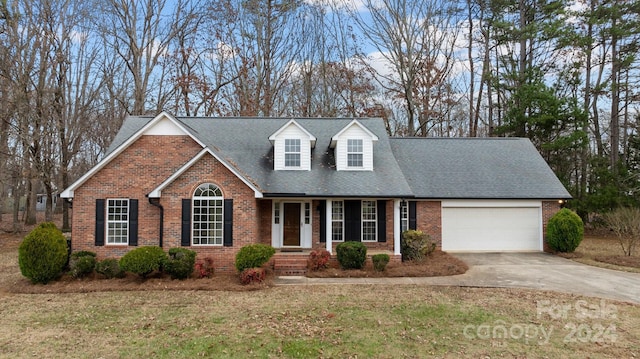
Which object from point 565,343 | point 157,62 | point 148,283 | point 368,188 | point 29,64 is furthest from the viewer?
point 157,62

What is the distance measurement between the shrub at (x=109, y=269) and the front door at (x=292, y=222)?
6093mm

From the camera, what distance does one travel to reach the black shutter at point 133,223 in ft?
40.7

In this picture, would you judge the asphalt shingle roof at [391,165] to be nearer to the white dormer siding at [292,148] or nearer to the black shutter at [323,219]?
the white dormer siding at [292,148]

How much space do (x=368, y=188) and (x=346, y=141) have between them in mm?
2404

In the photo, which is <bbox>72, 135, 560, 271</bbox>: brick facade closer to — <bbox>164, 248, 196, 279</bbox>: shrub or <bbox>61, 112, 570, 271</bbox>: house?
<bbox>61, 112, 570, 271</bbox>: house

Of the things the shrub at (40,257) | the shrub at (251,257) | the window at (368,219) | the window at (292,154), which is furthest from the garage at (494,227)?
the shrub at (40,257)

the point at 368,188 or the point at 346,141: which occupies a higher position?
the point at 346,141

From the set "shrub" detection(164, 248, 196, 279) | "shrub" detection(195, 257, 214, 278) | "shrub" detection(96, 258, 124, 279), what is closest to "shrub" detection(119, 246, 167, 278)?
"shrub" detection(164, 248, 196, 279)

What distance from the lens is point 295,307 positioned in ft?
28.3

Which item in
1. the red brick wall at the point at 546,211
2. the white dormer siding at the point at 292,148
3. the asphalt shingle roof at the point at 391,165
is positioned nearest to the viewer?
the asphalt shingle roof at the point at 391,165

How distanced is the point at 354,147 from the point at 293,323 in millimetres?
9006

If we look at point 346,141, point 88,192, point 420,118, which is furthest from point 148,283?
point 420,118

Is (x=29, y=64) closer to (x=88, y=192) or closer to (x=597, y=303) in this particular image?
(x=88, y=192)

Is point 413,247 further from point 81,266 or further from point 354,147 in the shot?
point 81,266
